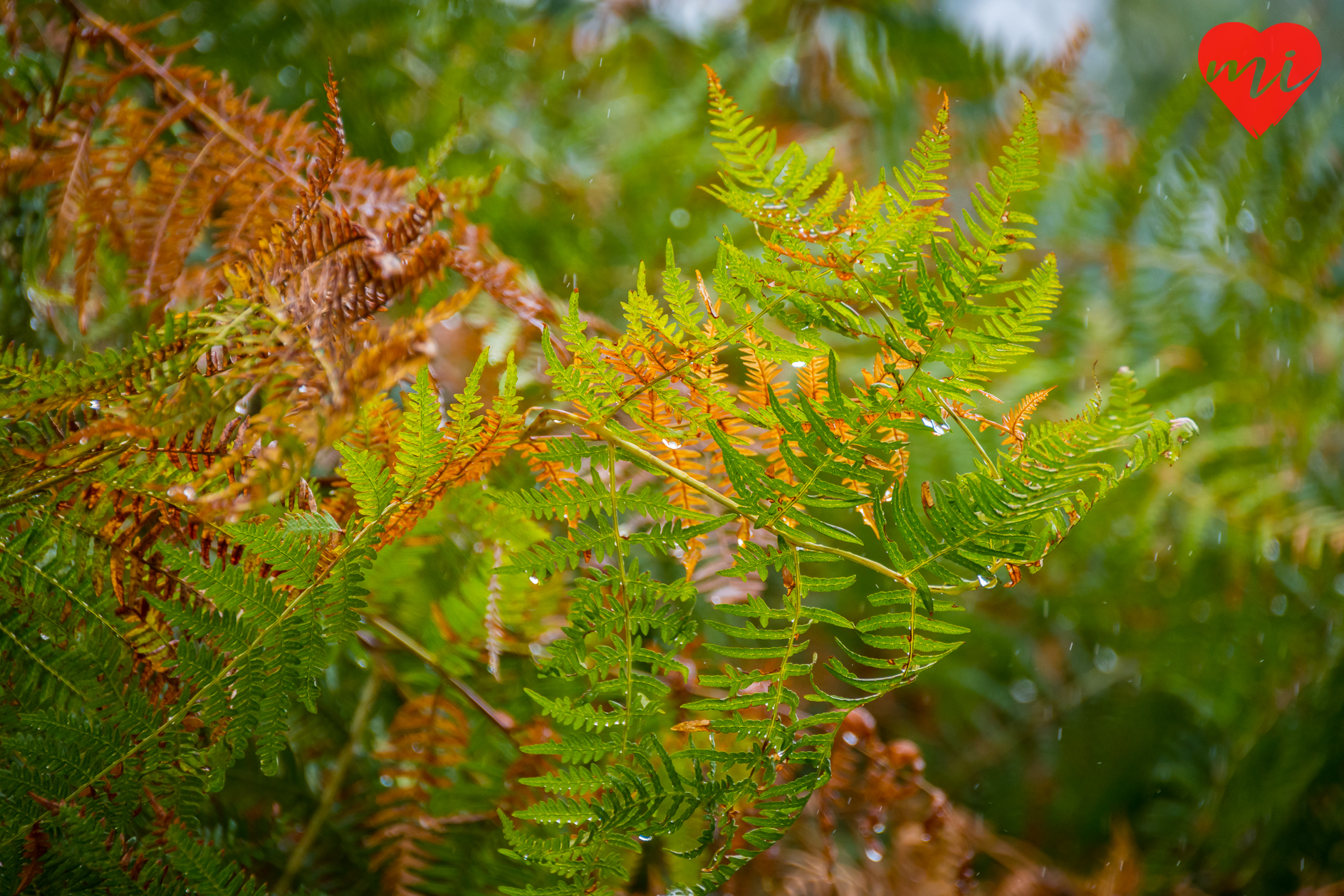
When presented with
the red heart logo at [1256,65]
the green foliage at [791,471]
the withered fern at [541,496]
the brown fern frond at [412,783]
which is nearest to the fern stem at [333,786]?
the brown fern frond at [412,783]

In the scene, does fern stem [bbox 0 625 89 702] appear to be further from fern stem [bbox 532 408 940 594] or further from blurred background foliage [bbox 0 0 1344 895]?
blurred background foliage [bbox 0 0 1344 895]

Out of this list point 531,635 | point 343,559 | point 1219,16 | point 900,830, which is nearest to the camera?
point 343,559

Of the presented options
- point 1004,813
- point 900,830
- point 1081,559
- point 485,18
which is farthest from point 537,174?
point 1004,813

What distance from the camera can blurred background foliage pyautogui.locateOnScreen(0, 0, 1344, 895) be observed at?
3.18ft

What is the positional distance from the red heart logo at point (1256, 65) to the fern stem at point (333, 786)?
117 centimetres

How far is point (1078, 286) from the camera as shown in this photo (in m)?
1.33

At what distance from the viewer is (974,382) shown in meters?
0.35

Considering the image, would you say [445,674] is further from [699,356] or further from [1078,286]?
[1078,286]

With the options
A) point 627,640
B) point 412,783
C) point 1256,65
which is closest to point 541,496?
point 627,640

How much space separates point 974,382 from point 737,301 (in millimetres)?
112

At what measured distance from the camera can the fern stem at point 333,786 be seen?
55 centimetres

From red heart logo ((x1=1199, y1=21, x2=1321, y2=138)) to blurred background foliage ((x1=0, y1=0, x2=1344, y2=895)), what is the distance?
12cm

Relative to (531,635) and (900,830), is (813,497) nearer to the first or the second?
(531,635)

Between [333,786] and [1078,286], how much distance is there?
131 centimetres
